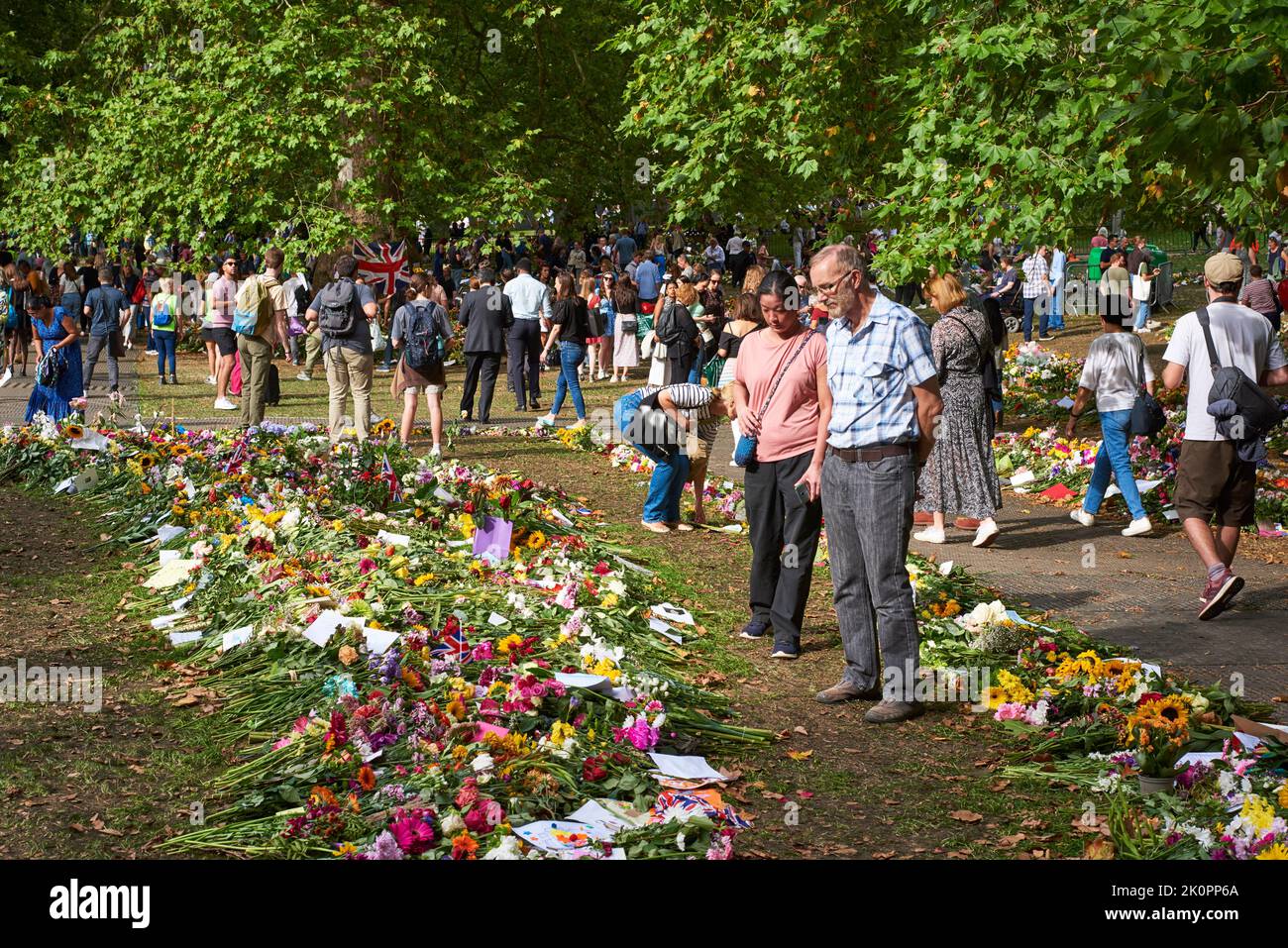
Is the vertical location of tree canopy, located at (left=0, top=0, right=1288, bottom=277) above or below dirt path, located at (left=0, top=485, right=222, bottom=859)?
above

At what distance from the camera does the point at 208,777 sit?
20.0 ft

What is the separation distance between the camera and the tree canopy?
1074 centimetres

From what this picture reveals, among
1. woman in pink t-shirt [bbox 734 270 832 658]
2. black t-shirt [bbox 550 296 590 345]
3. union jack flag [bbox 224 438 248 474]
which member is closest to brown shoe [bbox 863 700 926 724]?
woman in pink t-shirt [bbox 734 270 832 658]

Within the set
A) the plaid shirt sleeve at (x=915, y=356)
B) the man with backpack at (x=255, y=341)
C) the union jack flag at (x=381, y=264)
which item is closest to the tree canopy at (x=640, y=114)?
the union jack flag at (x=381, y=264)

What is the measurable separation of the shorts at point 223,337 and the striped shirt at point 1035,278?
53.4ft

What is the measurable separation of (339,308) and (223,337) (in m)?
5.42

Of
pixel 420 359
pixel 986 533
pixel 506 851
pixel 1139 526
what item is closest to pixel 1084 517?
pixel 1139 526

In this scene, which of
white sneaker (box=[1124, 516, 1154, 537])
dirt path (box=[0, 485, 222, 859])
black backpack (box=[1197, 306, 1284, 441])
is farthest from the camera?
white sneaker (box=[1124, 516, 1154, 537])

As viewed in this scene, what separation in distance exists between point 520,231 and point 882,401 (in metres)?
18.7

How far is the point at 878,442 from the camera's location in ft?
22.4

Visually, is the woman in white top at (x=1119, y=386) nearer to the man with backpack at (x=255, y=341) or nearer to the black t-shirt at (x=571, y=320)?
the black t-shirt at (x=571, y=320)

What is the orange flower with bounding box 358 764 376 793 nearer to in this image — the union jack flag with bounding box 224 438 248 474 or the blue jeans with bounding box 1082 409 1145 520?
the union jack flag with bounding box 224 438 248 474

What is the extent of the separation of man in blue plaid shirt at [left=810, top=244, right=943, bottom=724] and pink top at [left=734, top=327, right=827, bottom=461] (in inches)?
30.7
